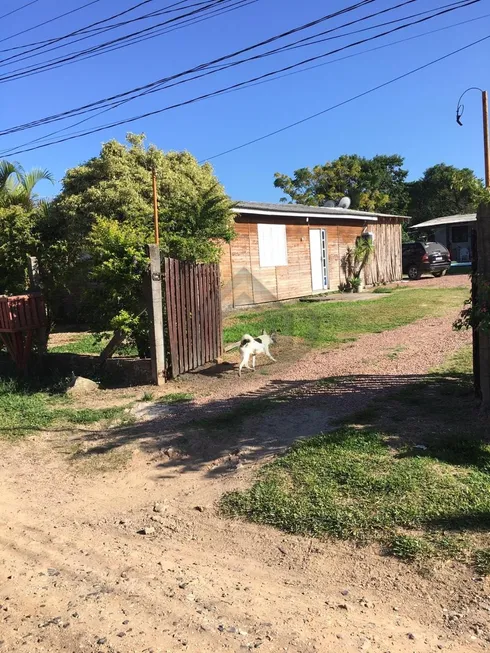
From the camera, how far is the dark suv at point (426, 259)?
920 inches

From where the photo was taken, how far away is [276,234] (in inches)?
702

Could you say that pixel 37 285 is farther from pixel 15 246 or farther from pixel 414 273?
pixel 414 273

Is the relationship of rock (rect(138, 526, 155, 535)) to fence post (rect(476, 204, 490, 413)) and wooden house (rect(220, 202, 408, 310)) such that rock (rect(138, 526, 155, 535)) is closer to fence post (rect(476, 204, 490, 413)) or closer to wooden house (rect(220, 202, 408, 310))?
fence post (rect(476, 204, 490, 413))

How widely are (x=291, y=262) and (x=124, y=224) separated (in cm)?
1033

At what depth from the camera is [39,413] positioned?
23.0 ft

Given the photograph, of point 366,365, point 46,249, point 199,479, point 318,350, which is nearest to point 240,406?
point 199,479

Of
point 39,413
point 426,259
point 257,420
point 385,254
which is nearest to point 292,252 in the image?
point 385,254

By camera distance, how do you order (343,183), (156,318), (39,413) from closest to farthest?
(39,413)
(156,318)
(343,183)

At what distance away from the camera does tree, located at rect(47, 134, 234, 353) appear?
8109 mm

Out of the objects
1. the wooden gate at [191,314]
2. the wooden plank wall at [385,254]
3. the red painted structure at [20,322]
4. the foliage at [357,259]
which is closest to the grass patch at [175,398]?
the wooden gate at [191,314]

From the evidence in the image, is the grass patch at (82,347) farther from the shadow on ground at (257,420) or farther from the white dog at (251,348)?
the shadow on ground at (257,420)

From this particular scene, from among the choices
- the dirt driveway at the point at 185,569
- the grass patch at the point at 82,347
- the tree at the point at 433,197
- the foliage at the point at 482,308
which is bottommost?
the dirt driveway at the point at 185,569

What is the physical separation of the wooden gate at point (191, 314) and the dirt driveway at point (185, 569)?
257cm

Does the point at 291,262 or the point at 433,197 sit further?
the point at 433,197
